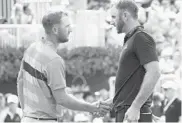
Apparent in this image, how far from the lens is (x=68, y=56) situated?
1378 cm

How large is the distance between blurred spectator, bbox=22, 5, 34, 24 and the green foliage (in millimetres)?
854

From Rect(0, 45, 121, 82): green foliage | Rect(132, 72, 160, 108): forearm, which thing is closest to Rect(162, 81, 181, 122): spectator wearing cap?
Rect(0, 45, 121, 82): green foliage

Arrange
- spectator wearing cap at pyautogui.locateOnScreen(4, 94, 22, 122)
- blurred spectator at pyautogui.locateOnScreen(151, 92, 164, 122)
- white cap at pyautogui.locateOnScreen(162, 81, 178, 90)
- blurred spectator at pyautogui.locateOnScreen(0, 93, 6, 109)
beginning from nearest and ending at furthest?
blurred spectator at pyautogui.locateOnScreen(151, 92, 164, 122), white cap at pyautogui.locateOnScreen(162, 81, 178, 90), spectator wearing cap at pyautogui.locateOnScreen(4, 94, 22, 122), blurred spectator at pyautogui.locateOnScreen(0, 93, 6, 109)

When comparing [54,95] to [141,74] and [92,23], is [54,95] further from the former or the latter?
[92,23]

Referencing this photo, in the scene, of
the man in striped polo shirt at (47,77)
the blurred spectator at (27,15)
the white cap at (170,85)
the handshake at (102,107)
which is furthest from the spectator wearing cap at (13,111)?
the man in striped polo shirt at (47,77)

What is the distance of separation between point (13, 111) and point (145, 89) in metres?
8.25

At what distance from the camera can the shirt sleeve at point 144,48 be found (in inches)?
185

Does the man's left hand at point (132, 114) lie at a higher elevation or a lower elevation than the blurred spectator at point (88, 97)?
higher

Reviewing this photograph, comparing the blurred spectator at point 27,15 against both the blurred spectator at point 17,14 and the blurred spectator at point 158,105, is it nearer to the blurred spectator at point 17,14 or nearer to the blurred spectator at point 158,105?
the blurred spectator at point 17,14

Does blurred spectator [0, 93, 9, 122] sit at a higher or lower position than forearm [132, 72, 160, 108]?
lower

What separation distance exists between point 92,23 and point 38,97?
9831 millimetres

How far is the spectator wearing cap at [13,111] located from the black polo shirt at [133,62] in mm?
7762

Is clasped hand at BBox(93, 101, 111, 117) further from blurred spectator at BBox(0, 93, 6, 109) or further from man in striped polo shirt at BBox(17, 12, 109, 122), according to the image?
blurred spectator at BBox(0, 93, 6, 109)

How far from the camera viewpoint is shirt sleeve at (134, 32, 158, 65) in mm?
4695
